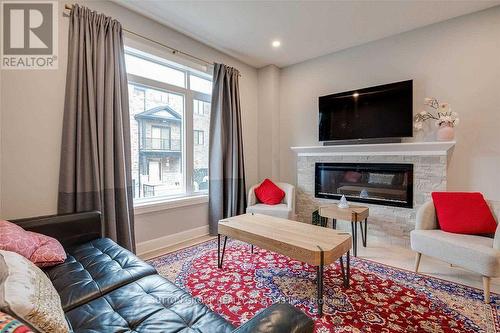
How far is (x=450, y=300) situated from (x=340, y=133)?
227 cm

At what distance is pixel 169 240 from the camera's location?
122 inches

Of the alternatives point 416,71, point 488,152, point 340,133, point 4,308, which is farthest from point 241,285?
point 416,71

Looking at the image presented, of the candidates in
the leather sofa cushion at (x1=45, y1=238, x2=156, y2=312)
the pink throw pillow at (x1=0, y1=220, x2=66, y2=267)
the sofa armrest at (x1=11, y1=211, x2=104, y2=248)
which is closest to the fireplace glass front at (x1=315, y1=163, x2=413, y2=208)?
the leather sofa cushion at (x1=45, y1=238, x2=156, y2=312)

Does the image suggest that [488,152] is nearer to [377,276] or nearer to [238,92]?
[377,276]

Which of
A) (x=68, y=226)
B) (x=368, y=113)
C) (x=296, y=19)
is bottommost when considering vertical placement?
(x=68, y=226)

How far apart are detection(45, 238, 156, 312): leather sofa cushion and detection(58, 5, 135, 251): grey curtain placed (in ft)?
1.92

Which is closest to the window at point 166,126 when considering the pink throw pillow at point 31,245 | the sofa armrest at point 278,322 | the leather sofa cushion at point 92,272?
the leather sofa cushion at point 92,272

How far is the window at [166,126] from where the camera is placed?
291cm

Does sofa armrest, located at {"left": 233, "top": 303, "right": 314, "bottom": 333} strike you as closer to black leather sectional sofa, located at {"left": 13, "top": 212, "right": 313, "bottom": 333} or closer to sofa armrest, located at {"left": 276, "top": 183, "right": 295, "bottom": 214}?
black leather sectional sofa, located at {"left": 13, "top": 212, "right": 313, "bottom": 333}

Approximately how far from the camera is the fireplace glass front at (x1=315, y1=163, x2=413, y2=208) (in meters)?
3.09

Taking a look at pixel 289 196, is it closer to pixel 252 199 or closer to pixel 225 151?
pixel 252 199

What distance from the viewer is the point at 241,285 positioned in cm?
209

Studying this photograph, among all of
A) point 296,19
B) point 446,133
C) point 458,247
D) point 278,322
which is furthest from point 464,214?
point 296,19

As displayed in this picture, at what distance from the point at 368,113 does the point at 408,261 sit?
188 centimetres
